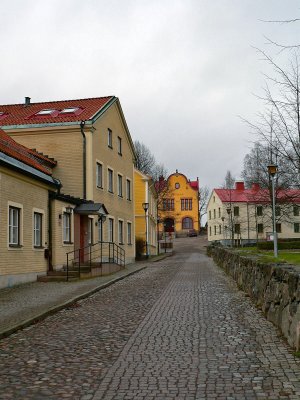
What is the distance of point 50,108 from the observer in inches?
1232

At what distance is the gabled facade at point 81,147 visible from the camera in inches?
1043

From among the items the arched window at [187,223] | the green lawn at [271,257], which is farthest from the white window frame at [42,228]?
the arched window at [187,223]

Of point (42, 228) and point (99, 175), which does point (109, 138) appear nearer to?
point (99, 175)

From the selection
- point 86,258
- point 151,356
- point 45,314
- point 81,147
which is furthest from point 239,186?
point 151,356

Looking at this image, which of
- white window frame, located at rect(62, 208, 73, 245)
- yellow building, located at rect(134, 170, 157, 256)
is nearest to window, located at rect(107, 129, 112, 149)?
white window frame, located at rect(62, 208, 73, 245)

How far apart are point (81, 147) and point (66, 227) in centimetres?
576

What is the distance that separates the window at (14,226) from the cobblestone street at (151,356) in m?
6.38

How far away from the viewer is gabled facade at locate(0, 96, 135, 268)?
2648 centimetres

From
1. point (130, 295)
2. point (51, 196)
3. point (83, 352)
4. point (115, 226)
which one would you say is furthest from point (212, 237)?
point (83, 352)

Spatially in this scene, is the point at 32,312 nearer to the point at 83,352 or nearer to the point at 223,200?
the point at 83,352

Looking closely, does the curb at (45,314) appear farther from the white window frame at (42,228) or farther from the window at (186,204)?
the window at (186,204)

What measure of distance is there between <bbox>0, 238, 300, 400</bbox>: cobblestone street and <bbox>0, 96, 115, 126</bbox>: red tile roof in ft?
57.3

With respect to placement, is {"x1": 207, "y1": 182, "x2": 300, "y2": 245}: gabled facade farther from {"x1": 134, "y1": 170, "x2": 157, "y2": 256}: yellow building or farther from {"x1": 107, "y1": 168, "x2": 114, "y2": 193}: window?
{"x1": 107, "y1": 168, "x2": 114, "y2": 193}: window

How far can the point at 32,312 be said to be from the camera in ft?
35.5
